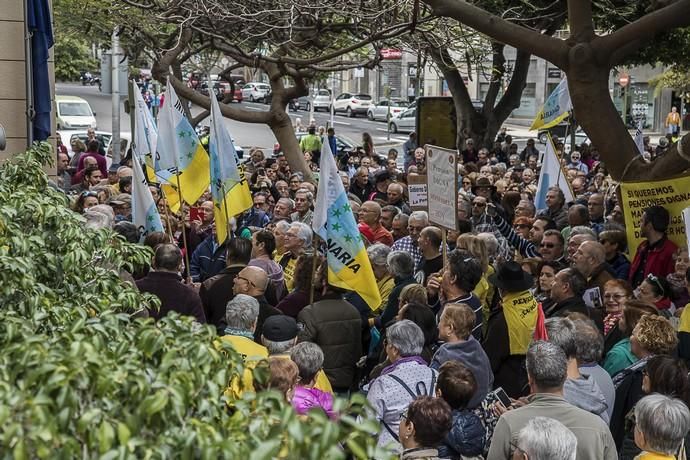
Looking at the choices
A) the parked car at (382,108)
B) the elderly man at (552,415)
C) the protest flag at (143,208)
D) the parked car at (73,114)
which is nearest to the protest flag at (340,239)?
the protest flag at (143,208)

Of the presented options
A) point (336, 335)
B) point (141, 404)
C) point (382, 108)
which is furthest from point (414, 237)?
point (382, 108)

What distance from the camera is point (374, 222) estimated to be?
1299cm

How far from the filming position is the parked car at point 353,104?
6800 centimetres

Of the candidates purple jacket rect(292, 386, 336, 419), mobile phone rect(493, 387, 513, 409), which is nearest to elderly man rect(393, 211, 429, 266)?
mobile phone rect(493, 387, 513, 409)

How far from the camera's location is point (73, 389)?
127 inches

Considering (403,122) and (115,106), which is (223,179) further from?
(403,122)

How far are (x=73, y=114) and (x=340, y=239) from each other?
3289 centimetres

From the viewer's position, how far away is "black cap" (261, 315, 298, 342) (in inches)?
297

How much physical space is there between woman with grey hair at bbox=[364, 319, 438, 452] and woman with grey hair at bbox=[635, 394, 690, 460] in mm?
1572

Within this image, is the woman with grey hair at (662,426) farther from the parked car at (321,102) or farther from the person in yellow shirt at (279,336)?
the parked car at (321,102)

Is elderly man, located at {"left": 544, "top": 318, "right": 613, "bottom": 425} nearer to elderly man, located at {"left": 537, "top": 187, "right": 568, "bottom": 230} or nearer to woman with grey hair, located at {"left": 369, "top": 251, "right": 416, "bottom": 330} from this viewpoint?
woman with grey hair, located at {"left": 369, "top": 251, "right": 416, "bottom": 330}

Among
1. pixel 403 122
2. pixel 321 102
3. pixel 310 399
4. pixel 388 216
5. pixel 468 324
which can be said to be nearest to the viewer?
pixel 310 399

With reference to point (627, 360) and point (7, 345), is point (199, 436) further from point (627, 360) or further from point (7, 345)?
point (627, 360)

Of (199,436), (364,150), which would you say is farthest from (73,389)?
(364,150)
